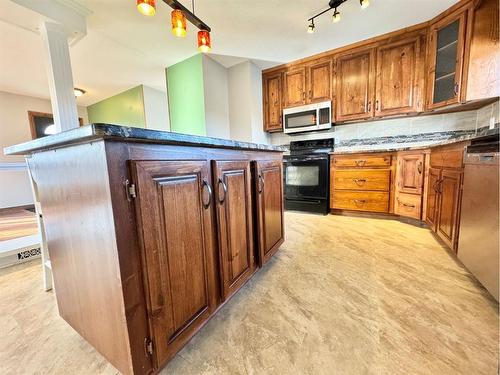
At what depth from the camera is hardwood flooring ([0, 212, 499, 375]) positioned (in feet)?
2.68

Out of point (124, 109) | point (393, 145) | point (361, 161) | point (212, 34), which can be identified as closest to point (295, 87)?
point (212, 34)

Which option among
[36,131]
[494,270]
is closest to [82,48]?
[36,131]

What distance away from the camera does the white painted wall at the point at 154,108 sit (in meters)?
4.21

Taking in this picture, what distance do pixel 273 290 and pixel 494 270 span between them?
1.14 meters

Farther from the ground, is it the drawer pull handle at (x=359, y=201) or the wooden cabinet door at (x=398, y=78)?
the wooden cabinet door at (x=398, y=78)

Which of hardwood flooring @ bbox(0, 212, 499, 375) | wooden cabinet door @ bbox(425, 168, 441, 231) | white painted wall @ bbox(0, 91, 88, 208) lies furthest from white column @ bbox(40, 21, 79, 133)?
white painted wall @ bbox(0, 91, 88, 208)

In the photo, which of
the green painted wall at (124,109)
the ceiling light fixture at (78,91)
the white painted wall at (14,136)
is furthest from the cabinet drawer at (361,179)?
the white painted wall at (14,136)

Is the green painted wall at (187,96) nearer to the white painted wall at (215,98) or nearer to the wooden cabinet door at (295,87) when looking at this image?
the white painted wall at (215,98)

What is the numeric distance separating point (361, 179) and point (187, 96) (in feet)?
8.95

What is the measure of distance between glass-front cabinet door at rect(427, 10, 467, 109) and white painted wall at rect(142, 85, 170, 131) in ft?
14.0

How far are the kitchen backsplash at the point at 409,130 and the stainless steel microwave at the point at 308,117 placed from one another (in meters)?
0.31

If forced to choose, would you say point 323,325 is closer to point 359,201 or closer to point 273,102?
point 359,201

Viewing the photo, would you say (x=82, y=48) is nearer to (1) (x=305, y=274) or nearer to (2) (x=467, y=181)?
(1) (x=305, y=274)

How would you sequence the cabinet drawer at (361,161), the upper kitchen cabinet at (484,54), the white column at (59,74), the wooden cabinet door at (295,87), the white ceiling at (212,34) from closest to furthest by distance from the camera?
the white column at (59,74) → the upper kitchen cabinet at (484,54) → the white ceiling at (212,34) → the cabinet drawer at (361,161) → the wooden cabinet door at (295,87)
